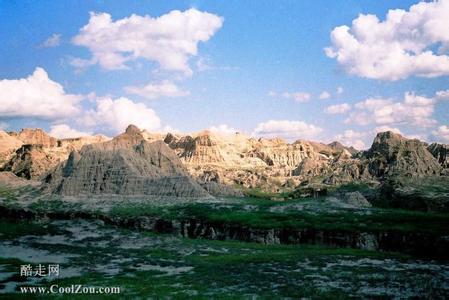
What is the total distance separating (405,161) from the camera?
17788 cm

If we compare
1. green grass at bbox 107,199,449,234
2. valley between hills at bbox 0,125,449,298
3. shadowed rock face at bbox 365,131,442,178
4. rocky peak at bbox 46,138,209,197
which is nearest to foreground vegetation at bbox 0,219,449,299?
valley between hills at bbox 0,125,449,298

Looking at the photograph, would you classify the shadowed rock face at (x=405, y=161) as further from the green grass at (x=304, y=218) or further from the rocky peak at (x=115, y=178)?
the green grass at (x=304, y=218)

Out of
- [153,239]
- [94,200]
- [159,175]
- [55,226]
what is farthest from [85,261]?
[159,175]

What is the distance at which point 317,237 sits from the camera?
67.1 metres

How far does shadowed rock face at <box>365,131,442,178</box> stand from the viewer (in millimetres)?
171000

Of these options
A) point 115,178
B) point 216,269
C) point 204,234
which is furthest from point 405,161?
point 216,269

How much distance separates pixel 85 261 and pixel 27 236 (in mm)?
23613

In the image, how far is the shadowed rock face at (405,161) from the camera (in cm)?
17100

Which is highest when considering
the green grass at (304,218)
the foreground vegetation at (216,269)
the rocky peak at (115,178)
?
the rocky peak at (115,178)

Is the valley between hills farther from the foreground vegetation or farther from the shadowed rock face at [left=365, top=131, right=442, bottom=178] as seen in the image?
the shadowed rock face at [left=365, top=131, right=442, bottom=178]

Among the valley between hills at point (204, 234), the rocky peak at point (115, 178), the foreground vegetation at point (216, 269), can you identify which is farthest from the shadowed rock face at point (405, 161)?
the foreground vegetation at point (216, 269)

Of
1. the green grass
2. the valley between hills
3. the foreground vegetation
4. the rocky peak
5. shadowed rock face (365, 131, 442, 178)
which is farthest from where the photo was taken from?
shadowed rock face (365, 131, 442, 178)

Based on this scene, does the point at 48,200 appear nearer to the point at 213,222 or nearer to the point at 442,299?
the point at 213,222

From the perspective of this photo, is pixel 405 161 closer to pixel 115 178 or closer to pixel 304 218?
pixel 304 218
